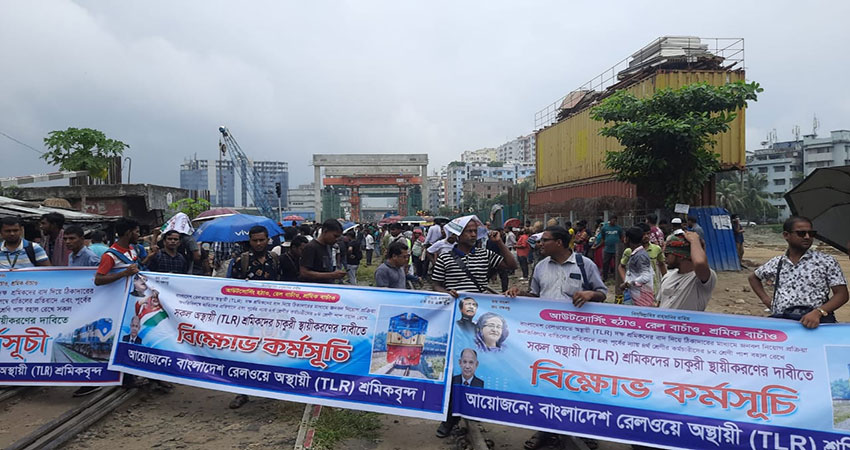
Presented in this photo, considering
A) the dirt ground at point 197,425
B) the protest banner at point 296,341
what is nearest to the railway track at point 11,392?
the dirt ground at point 197,425

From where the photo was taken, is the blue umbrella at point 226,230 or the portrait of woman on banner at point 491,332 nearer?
the portrait of woman on banner at point 491,332

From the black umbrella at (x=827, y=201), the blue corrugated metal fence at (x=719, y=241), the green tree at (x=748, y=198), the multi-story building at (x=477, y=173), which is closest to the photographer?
the black umbrella at (x=827, y=201)

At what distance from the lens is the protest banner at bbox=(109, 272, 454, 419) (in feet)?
14.0

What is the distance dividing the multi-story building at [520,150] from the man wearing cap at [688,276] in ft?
589

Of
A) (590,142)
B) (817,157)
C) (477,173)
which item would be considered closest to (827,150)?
(817,157)

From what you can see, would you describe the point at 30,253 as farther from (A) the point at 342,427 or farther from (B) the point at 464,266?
(B) the point at 464,266

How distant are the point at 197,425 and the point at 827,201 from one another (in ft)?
22.1

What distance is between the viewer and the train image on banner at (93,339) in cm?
511

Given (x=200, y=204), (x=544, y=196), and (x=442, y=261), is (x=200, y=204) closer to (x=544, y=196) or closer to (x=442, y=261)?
(x=544, y=196)

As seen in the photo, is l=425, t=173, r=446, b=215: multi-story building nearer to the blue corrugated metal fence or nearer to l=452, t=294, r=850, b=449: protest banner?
the blue corrugated metal fence

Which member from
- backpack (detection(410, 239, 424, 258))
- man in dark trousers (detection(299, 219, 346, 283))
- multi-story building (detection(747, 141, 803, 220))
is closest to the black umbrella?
man in dark trousers (detection(299, 219, 346, 283))

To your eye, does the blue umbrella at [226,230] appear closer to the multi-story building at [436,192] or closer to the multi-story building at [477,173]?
the multi-story building at [477,173]

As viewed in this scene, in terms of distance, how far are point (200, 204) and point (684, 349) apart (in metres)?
33.5

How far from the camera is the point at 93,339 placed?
5.12m
